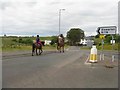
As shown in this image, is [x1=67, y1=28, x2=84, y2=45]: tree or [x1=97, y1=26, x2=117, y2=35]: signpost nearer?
[x1=97, y1=26, x2=117, y2=35]: signpost

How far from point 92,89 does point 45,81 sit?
1991 mm

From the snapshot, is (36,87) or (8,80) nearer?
(36,87)

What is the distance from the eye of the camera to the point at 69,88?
948cm

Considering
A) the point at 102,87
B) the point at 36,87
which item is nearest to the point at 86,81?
the point at 102,87

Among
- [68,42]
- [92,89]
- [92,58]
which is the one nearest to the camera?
[92,89]

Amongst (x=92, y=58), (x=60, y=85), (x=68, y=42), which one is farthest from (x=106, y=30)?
(x=68, y=42)

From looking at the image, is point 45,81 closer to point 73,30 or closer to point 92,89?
point 92,89

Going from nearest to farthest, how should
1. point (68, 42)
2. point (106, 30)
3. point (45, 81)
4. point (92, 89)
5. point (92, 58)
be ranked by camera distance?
point (92, 89), point (45, 81), point (92, 58), point (106, 30), point (68, 42)

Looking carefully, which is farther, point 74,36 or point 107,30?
point 74,36

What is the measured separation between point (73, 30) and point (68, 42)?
7.65m

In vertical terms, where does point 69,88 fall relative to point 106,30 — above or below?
below

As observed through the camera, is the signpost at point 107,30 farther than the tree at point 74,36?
No

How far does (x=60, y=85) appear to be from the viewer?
9992mm

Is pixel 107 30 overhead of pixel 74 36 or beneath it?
beneath
